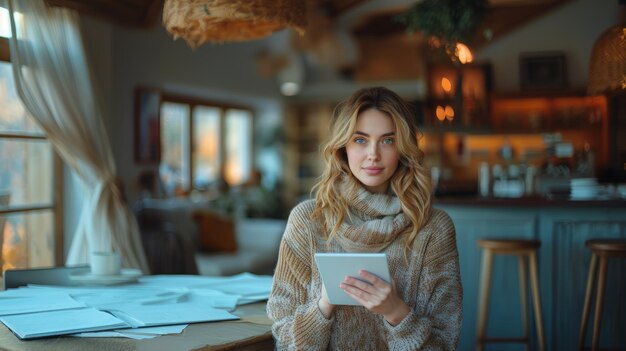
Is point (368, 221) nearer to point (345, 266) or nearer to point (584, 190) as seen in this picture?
point (345, 266)

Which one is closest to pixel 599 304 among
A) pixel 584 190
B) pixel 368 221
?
pixel 584 190

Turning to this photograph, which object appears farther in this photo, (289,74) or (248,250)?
(289,74)

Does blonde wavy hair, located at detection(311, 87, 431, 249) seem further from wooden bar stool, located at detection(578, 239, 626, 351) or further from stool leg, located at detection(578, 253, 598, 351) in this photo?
stool leg, located at detection(578, 253, 598, 351)

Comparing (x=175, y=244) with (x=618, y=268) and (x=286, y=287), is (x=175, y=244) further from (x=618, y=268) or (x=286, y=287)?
(x=286, y=287)

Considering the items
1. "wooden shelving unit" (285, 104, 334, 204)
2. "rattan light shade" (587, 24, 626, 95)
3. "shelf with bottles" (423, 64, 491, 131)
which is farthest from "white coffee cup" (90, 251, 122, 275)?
"wooden shelving unit" (285, 104, 334, 204)

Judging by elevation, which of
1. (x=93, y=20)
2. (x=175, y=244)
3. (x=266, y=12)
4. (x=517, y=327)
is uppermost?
(x=93, y=20)

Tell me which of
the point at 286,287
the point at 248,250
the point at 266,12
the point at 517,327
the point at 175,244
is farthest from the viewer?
the point at 248,250

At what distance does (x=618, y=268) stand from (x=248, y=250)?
158 inches

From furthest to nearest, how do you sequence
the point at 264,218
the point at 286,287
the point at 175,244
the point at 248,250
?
the point at 264,218 → the point at 248,250 → the point at 175,244 → the point at 286,287

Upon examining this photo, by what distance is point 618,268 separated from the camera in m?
4.36

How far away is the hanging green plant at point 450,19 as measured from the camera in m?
4.43

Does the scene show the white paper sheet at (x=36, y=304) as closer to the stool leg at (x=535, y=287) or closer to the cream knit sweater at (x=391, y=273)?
the cream knit sweater at (x=391, y=273)

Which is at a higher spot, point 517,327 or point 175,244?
point 175,244

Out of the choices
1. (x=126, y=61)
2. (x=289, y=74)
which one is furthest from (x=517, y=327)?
(x=289, y=74)
